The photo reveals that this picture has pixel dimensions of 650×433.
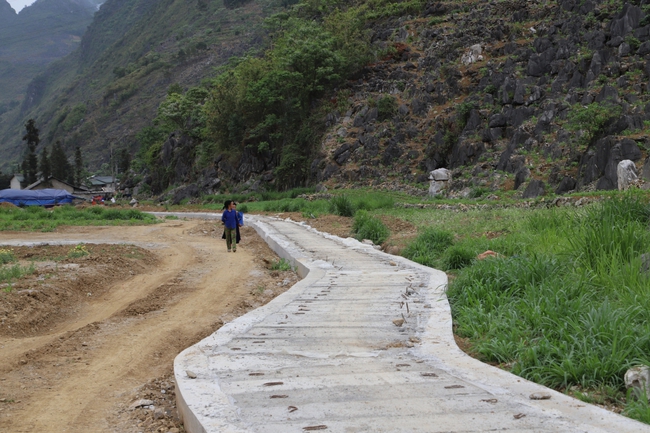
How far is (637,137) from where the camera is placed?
2031 centimetres

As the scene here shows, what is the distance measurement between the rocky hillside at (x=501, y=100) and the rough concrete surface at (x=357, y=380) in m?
16.0

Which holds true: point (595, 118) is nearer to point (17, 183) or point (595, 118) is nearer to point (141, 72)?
point (17, 183)

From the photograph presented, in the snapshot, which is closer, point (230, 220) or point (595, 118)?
point (230, 220)

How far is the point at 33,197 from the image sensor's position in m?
47.8

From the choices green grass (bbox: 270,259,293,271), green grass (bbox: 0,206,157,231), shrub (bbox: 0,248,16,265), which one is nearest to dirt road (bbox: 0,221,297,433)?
green grass (bbox: 270,259,293,271)

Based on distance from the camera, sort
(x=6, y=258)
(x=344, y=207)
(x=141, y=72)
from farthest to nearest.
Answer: (x=141, y=72) < (x=344, y=207) < (x=6, y=258)

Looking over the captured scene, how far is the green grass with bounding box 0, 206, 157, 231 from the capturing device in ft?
77.5

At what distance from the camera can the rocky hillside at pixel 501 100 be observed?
884 inches

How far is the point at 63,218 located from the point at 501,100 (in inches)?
936

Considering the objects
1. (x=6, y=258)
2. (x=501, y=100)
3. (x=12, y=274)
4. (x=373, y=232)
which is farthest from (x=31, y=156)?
(x=12, y=274)

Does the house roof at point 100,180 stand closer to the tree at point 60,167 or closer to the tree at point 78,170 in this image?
the tree at point 78,170

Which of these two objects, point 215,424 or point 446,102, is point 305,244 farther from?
point 446,102

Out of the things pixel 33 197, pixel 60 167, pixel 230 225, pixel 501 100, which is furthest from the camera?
pixel 60 167

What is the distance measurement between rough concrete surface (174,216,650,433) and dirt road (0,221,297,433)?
57 cm
